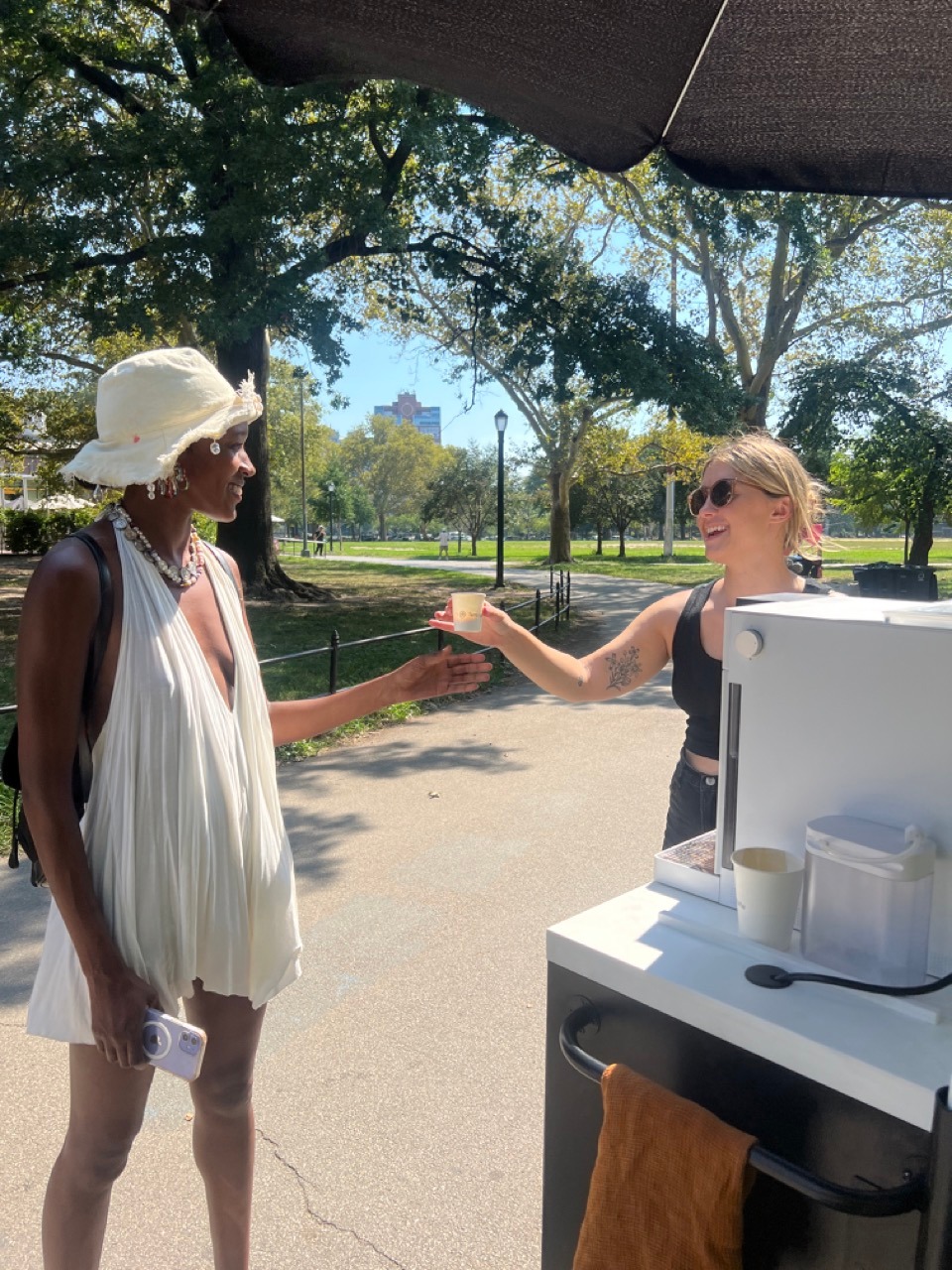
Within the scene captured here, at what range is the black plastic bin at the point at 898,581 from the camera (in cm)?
615

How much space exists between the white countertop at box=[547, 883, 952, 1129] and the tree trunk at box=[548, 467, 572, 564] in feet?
103

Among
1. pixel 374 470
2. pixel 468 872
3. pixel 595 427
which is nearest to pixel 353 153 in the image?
pixel 468 872

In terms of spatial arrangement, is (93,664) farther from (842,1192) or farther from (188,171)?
(188,171)

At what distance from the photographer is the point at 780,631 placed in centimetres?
132

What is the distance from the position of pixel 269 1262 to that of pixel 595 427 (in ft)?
106

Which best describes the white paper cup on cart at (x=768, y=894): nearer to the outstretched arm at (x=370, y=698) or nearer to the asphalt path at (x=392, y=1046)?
the outstretched arm at (x=370, y=698)

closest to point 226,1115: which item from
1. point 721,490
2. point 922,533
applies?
point 721,490

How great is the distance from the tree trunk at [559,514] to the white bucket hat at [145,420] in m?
31.1

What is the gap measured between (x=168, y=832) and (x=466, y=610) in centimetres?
95

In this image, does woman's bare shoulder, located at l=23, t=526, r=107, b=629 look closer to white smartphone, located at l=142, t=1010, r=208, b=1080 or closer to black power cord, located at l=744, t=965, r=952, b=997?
white smartphone, located at l=142, t=1010, r=208, b=1080

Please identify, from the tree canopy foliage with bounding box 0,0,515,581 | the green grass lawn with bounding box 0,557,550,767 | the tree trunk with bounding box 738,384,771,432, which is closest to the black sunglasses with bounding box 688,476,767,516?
the green grass lawn with bounding box 0,557,550,767

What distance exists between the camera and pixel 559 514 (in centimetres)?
3362

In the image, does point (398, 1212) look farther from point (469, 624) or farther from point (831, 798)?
point (831, 798)

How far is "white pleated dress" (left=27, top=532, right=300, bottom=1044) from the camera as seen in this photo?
5.36ft
